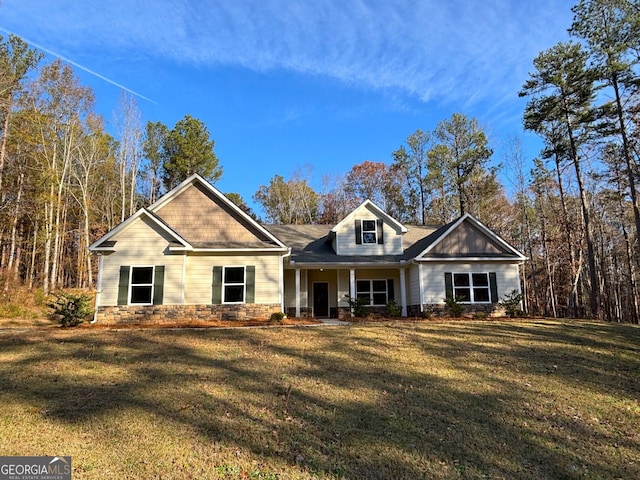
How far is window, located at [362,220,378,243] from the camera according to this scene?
61.9 ft

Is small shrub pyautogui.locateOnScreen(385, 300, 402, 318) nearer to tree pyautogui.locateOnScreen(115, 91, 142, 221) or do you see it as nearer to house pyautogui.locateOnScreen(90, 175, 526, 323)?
house pyautogui.locateOnScreen(90, 175, 526, 323)

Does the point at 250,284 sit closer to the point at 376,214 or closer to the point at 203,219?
the point at 203,219

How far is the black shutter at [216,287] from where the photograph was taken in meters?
14.6

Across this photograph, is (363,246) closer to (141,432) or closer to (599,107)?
(599,107)

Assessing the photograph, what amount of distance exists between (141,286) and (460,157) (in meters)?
24.4

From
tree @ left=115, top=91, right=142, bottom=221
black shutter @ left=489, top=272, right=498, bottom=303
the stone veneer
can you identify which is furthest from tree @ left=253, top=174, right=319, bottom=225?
the stone veneer

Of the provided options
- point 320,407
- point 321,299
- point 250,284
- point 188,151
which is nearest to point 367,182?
point 188,151

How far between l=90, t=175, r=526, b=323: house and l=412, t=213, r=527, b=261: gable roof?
0.04 m

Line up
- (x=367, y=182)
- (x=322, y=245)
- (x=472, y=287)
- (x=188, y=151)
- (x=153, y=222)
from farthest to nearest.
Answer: (x=367, y=182)
(x=188, y=151)
(x=322, y=245)
(x=472, y=287)
(x=153, y=222)

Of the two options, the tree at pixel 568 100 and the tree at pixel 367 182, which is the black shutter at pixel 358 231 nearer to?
the tree at pixel 568 100

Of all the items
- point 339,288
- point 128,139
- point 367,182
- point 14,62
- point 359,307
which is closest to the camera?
A: point 359,307

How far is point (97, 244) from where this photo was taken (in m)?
13.7

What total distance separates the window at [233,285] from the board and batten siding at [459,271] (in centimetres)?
779

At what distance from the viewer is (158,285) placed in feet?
46.2
